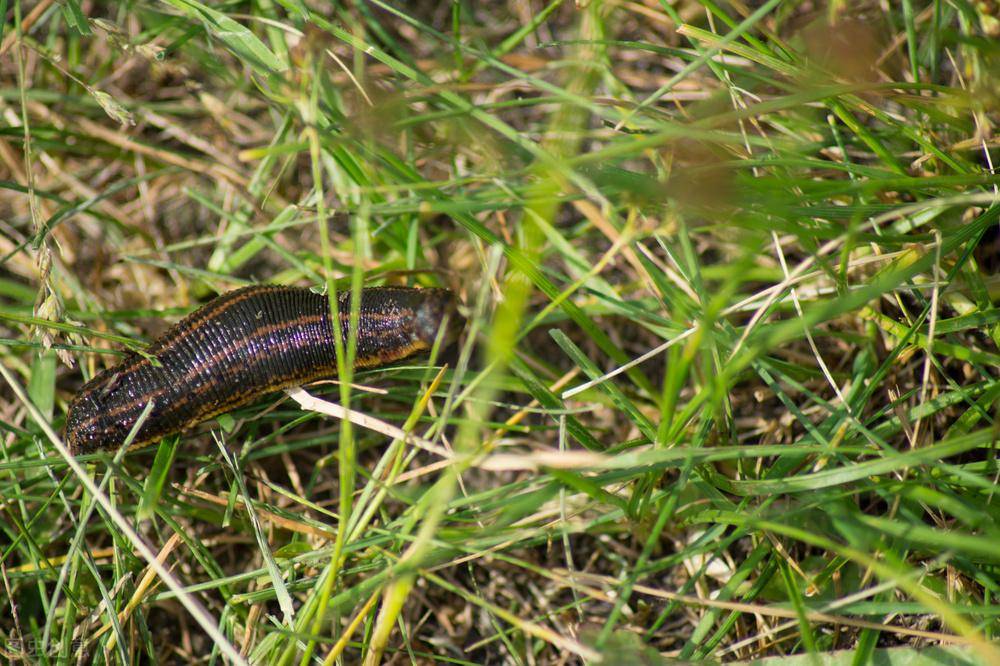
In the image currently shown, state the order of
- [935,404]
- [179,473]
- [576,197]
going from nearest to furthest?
[576,197], [935,404], [179,473]

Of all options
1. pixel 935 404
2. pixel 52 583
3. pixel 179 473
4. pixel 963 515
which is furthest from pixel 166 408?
pixel 935 404

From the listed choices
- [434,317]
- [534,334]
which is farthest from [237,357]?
[534,334]

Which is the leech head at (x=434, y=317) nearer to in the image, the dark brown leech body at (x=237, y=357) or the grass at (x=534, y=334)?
the dark brown leech body at (x=237, y=357)

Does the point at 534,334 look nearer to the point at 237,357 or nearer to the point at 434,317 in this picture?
the point at 434,317

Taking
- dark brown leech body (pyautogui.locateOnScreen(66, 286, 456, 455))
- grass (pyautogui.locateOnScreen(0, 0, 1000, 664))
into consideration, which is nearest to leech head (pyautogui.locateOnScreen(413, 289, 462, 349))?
dark brown leech body (pyautogui.locateOnScreen(66, 286, 456, 455))

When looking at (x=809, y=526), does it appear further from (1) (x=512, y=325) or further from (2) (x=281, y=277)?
(2) (x=281, y=277)

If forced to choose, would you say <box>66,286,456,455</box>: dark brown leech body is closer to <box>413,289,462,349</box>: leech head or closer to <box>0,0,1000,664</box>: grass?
<box>413,289,462,349</box>: leech head

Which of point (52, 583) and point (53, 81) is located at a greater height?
point (53, 81)
